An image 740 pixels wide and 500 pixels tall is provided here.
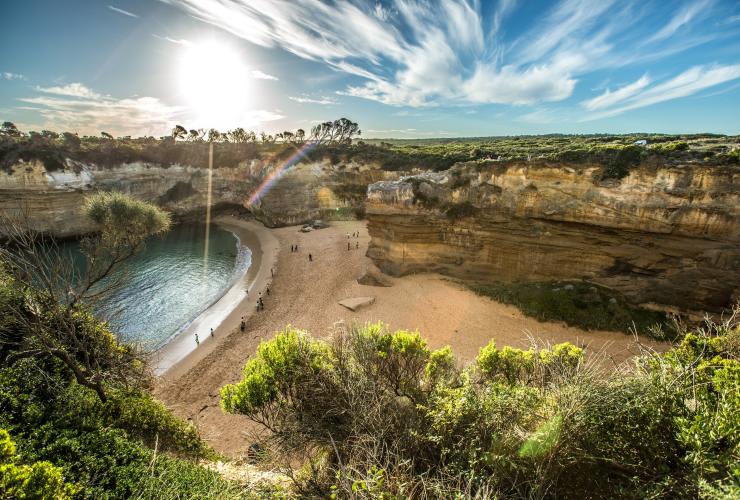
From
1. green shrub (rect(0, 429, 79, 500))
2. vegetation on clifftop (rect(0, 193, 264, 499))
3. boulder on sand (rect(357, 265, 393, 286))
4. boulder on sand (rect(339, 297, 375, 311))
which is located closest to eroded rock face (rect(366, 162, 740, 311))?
boulder on sand (rect(357, 265, 393, 286))

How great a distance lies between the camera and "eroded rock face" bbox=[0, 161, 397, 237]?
38562 millimetres

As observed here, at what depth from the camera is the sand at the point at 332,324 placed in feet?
46.6

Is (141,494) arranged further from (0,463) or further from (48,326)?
(48,326)

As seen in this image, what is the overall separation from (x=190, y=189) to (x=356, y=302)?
4216cm

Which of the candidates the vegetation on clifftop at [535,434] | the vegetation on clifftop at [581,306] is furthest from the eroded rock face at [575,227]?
the vegetation on clifftop at [535,434]

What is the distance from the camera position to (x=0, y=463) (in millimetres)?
4367

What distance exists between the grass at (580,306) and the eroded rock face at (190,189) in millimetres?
27782

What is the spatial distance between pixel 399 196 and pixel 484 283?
7905 mm

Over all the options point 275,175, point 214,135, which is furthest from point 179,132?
point 275,175

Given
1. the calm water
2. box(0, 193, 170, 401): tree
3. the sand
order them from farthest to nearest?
the calm water, the sand, box(0, 193, 170, 401): tree

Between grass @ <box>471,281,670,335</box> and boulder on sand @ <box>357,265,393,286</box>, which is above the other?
grass @ <box>471,281,670,335</box>

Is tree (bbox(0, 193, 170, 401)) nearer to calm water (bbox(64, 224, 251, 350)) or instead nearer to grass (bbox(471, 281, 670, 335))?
calm water (bbox(64, 224, 251, 350))

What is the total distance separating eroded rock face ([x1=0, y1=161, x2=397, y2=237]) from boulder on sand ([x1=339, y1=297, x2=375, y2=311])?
83.7ft

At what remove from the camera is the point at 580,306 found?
55.9 ft
